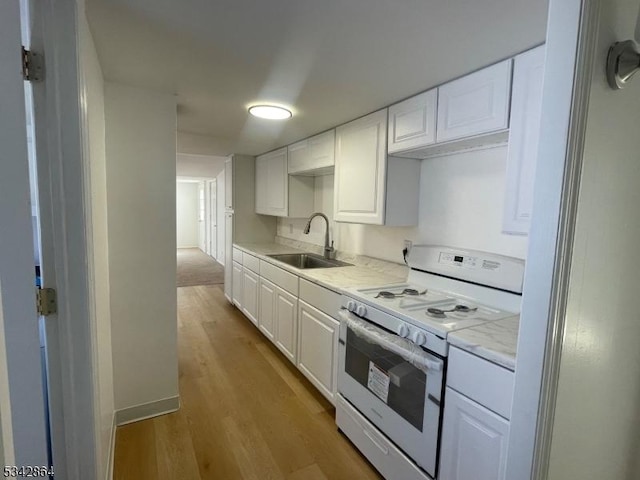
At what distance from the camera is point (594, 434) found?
3.44ft

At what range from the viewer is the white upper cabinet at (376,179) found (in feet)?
7.10

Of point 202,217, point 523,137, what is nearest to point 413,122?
point 523,137

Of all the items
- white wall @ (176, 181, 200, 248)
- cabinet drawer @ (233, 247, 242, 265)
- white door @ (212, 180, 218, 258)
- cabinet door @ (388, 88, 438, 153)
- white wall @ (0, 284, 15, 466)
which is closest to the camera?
white wall @ (0, 284, 15, 466)

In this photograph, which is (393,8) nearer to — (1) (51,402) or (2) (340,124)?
(2) (340,124)

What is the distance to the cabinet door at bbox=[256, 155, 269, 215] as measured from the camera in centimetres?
397

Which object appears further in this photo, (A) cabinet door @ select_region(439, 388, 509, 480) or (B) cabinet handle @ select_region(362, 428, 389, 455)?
(B) cabinet handle @ select_region(362, 428, 389, 455)

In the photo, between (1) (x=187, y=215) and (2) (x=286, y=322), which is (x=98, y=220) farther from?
(1) (x=187, y=215)

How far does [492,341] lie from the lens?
124 cm

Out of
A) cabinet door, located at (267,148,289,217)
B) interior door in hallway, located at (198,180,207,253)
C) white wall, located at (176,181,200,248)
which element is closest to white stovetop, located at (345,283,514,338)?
cabinet door, located at (267,148,289,217)

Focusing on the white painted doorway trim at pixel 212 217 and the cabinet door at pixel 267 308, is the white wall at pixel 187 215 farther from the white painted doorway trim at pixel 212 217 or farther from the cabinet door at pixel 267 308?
the cabinet door at pixel 267 308

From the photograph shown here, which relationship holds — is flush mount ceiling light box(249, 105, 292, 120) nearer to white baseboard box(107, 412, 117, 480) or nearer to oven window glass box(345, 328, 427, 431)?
oven window glass box(345, 328, 427, 431)

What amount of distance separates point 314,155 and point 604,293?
2.39m

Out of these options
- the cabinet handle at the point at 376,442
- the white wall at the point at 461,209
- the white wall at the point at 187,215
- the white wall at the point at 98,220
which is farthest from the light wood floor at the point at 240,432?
the white wall at the point at 187,215

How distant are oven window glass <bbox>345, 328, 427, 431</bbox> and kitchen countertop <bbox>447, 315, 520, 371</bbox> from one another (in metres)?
0.27
